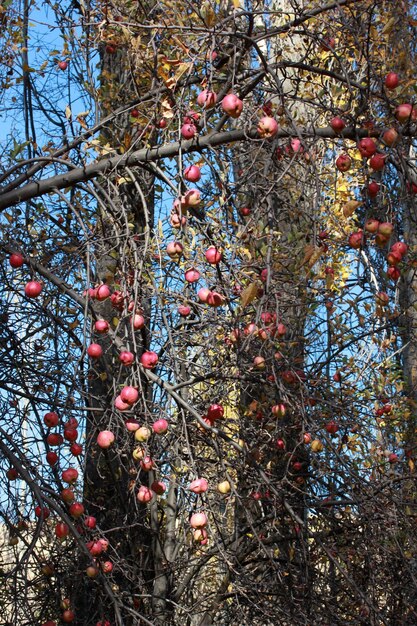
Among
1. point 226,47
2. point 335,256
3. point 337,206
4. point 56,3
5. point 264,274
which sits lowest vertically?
point 264,274

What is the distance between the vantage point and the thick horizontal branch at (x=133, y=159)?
10.1 feet

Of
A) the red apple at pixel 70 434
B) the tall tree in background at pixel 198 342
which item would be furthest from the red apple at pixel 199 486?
the red apple at pixel 70 434

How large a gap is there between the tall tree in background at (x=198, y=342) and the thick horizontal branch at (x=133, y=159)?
0.01m

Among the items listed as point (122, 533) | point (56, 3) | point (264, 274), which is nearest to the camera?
point (264, 274)

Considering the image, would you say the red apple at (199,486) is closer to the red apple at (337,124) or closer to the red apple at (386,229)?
the red apple at (386,229)

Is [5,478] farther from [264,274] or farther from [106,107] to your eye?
[106,107]

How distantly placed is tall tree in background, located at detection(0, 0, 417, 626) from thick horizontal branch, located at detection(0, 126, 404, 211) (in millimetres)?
13

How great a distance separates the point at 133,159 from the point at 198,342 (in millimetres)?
1085

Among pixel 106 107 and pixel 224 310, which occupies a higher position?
pixel 106 107

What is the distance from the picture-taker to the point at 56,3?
585 cm

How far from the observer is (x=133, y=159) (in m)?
3.36

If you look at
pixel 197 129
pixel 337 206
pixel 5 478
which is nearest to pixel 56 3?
pixel 337 206

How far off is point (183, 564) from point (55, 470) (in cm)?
138

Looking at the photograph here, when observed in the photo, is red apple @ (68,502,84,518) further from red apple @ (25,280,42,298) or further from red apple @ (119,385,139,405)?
red apple @ (25,280,42,298)
